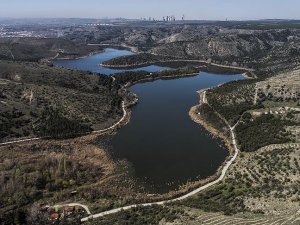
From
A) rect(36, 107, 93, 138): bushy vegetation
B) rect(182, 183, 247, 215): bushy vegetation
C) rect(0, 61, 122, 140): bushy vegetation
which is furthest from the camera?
rect(0, 61, 122, 140): bushy vegetation

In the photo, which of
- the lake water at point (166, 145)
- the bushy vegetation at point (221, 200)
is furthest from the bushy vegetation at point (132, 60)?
the bushy vegetation at point (221, 200)

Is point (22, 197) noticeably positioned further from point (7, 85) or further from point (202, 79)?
point (202, 79)

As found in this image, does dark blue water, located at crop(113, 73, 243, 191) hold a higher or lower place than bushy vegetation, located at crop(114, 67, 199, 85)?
lower

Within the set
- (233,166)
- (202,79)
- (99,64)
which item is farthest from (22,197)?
(99,64)

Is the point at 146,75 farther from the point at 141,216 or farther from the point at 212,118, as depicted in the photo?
the point at 141,216

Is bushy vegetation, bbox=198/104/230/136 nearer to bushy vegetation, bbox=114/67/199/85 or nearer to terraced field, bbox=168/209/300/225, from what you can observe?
terraced field, bbox=168/209/300/225

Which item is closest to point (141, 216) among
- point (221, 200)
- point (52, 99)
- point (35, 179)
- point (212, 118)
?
point (221, 200)

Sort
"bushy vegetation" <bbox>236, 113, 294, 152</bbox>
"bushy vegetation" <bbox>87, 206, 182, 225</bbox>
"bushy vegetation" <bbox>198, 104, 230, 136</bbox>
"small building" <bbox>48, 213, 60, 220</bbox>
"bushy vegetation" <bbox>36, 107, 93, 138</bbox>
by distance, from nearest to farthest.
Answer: "bushy vegetation" <bbox>87, 206, 182, 225</bbox> → "small building" <bbox>48, 213, 60, 220</bbox> → "bushy vegetation" <bbox>236, 113, 294, 152</bbox> → "bushy vegetation" <bbox>36, 107, 93, 138</bbox> → "bushy vegetation" <bbox>198, 104, 230, 136</bbox>

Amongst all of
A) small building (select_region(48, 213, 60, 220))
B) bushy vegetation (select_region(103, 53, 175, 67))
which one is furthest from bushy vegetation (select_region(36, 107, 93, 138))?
bushy vegetation (select_region(103, 53, 175, 67))

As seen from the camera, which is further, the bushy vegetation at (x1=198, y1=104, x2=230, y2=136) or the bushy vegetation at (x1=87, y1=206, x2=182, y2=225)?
the bushy vegetation at (x1=198, y1=104, x2=230, y2=136)
